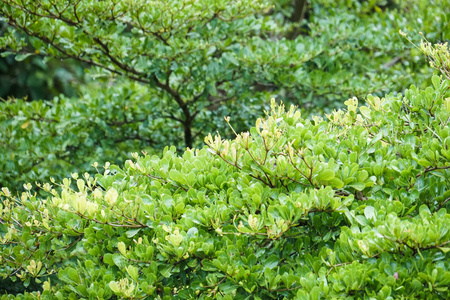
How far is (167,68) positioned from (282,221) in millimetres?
2480

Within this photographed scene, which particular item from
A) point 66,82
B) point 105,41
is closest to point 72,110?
point 105,41

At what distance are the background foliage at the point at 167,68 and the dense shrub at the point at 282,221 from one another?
168cm

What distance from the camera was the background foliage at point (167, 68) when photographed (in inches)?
133

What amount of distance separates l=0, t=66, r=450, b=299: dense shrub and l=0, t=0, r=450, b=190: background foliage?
1.68 metres

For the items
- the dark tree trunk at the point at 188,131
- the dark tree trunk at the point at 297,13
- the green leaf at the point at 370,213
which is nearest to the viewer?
the green leaf at the point at 370,213

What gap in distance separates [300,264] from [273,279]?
5.8 inches

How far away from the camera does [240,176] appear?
1.94 meters

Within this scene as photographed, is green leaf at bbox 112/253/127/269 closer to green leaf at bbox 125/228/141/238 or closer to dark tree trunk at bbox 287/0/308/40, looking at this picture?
green leaf at bbox 125/228/141/238

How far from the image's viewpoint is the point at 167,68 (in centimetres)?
372

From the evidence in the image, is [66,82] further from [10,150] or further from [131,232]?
[131,232]

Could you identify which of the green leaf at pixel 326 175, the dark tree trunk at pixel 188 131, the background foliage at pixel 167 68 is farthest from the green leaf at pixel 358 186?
the dark tree trunk at pixel 188 131

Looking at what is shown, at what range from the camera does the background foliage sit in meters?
3.37

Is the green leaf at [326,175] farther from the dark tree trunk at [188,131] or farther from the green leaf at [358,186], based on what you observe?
the dark tree trunk at [188,131]

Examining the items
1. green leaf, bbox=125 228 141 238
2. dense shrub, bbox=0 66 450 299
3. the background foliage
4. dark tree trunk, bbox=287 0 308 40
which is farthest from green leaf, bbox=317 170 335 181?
dark tree trunk, bbox=287 0 308 40
